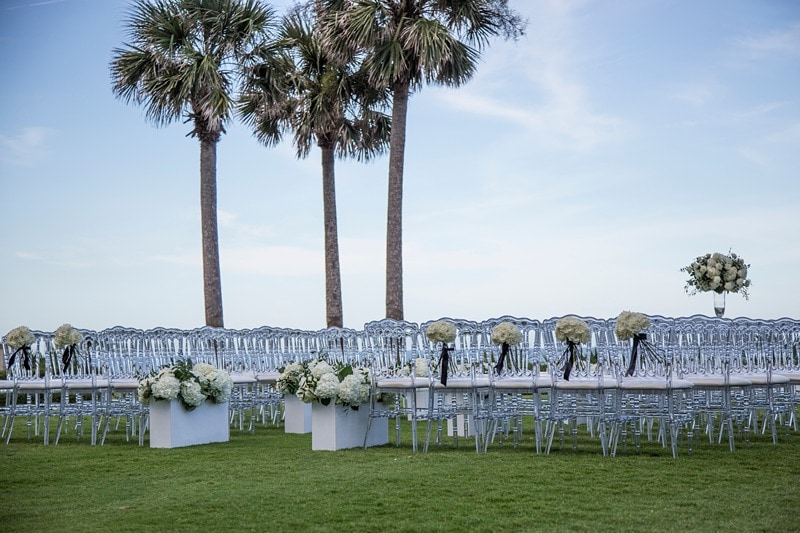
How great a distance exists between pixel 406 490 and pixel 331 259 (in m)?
12.6

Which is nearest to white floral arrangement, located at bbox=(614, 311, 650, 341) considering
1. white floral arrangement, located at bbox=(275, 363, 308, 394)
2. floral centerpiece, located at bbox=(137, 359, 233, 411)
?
white floral arrangement, located at bbox=(275, 363, 308, 394)

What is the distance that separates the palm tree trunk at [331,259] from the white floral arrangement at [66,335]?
823 centimetres

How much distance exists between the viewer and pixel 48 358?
1209 centimetres

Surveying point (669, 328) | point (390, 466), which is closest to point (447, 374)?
point (390, 466)

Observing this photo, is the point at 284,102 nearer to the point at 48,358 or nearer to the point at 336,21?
the point at 336,21

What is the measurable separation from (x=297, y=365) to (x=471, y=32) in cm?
895

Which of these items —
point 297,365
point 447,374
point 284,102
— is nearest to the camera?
point 447,374

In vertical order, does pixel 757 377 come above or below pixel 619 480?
above

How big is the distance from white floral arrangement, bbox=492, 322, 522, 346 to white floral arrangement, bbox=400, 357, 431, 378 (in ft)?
2.71

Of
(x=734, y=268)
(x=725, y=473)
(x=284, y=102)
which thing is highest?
(x=284, y=102)

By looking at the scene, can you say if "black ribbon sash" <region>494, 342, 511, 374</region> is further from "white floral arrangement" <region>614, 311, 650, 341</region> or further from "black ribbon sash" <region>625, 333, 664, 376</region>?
"black ribbon sash" <region>625, 333, 664, 376</region>

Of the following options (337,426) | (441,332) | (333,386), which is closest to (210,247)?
(337,426)

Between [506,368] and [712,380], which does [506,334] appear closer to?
[506,368]

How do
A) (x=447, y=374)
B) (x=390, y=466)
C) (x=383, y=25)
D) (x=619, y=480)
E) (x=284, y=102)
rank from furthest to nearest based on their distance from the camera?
(x=284, y=102)
(x=383, y=25)
(x=447, y=374)
(x=390, y=466)
(x=619, y=480)
